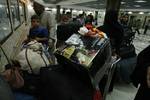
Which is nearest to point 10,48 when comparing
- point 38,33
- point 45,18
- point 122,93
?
point 38,33

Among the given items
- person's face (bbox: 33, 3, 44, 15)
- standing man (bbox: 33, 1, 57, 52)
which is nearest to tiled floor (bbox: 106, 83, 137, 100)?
standing man (bbox: 33, 1, 57, 52)

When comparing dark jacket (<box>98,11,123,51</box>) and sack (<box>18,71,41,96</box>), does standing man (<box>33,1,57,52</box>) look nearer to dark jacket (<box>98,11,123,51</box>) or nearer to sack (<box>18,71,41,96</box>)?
dark jacket (<box>98,11,123,51</box>)

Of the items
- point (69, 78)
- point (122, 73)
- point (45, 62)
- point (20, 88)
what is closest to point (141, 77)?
point (69, 78)

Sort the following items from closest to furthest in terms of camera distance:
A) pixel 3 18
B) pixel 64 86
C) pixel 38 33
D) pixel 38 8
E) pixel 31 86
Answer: pixel 64 86, pixel 31 86, pixel 38 33, pixel 3 18, pixel 38 8

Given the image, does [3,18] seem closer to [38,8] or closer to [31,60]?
[38,8]

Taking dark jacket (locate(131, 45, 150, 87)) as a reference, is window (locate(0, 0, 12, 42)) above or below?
above

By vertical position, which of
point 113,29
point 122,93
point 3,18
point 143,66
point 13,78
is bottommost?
point 122,93

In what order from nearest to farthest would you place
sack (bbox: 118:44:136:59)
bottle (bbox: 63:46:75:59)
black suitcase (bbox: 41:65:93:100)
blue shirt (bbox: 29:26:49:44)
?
black suitcase (bbox: 41:65:93:100) → bottle (bbox: 63:46:75:59) → blue shirt (bbox: 29:26:49:44) → sack (bbox: 118:44:136:59)

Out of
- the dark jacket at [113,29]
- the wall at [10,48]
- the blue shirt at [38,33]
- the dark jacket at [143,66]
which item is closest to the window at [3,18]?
the wall at [10,48]

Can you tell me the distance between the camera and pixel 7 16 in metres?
2.60

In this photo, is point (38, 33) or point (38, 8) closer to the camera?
point (38, 33)

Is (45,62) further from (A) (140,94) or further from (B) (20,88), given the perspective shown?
(A) (140,94)

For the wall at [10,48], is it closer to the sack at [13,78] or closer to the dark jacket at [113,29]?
the sack at [13,78]

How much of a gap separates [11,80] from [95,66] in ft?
1.88
